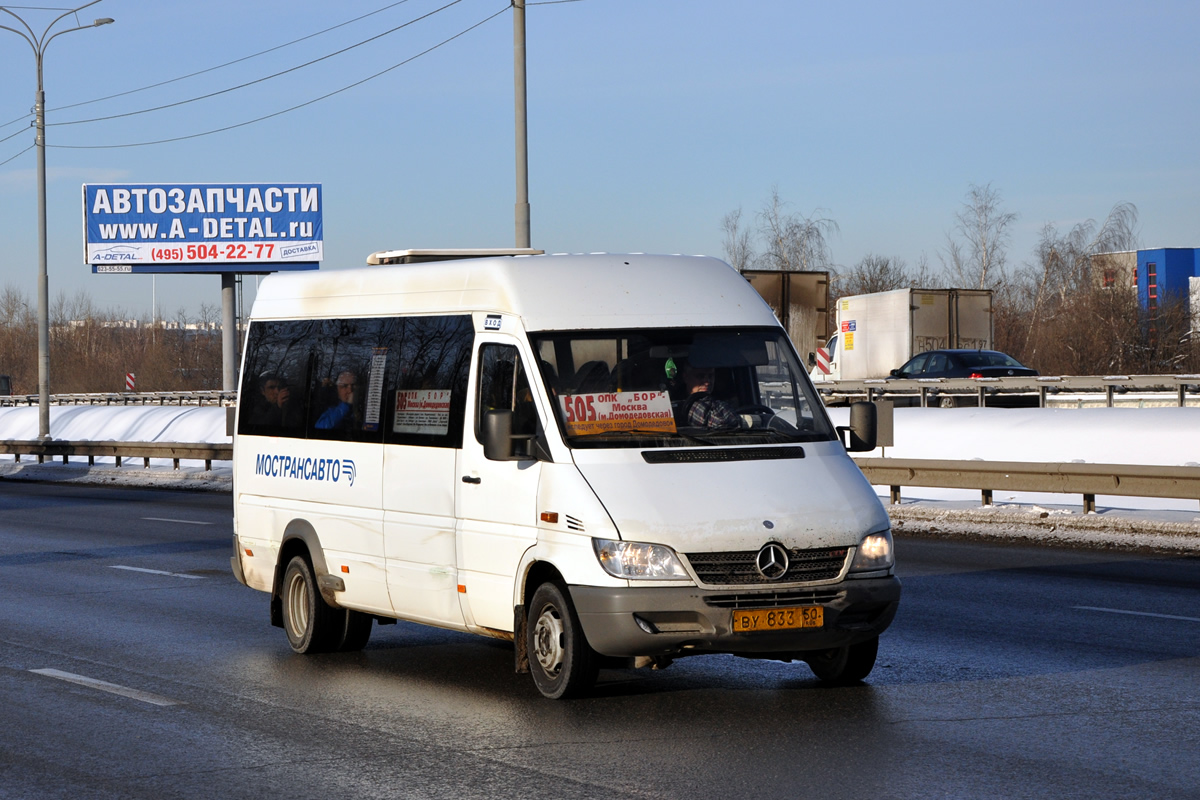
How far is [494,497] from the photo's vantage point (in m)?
8.16

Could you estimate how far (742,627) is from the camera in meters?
7.31

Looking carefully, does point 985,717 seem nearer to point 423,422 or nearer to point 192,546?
point 423,422

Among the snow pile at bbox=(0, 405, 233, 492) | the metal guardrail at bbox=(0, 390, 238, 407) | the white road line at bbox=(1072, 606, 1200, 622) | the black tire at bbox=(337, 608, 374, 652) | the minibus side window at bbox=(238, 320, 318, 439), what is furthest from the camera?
the metal guardrail at bbox=(0, 390, 238, 407)

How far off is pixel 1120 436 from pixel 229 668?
1995cm

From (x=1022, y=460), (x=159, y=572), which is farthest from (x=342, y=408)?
(x=1022, y=460)

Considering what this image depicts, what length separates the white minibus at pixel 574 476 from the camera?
7.37 meters

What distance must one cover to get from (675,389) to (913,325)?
118ft

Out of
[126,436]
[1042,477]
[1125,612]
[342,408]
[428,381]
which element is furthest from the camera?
[126,436]

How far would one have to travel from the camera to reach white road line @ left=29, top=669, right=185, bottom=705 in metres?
8.27

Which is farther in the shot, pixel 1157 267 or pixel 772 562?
pixel 1157 267

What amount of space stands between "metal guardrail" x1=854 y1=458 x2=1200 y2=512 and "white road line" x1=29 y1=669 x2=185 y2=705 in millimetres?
8868

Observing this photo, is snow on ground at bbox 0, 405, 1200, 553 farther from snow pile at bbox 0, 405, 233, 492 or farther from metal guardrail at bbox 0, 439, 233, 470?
metal guardrail at bbox 0, 439, 233, 470

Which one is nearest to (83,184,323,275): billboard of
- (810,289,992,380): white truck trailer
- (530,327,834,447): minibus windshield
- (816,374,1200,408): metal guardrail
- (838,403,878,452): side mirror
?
(810,289,992,380): white truck trailer

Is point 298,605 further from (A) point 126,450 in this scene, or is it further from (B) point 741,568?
(A) point 126,450
